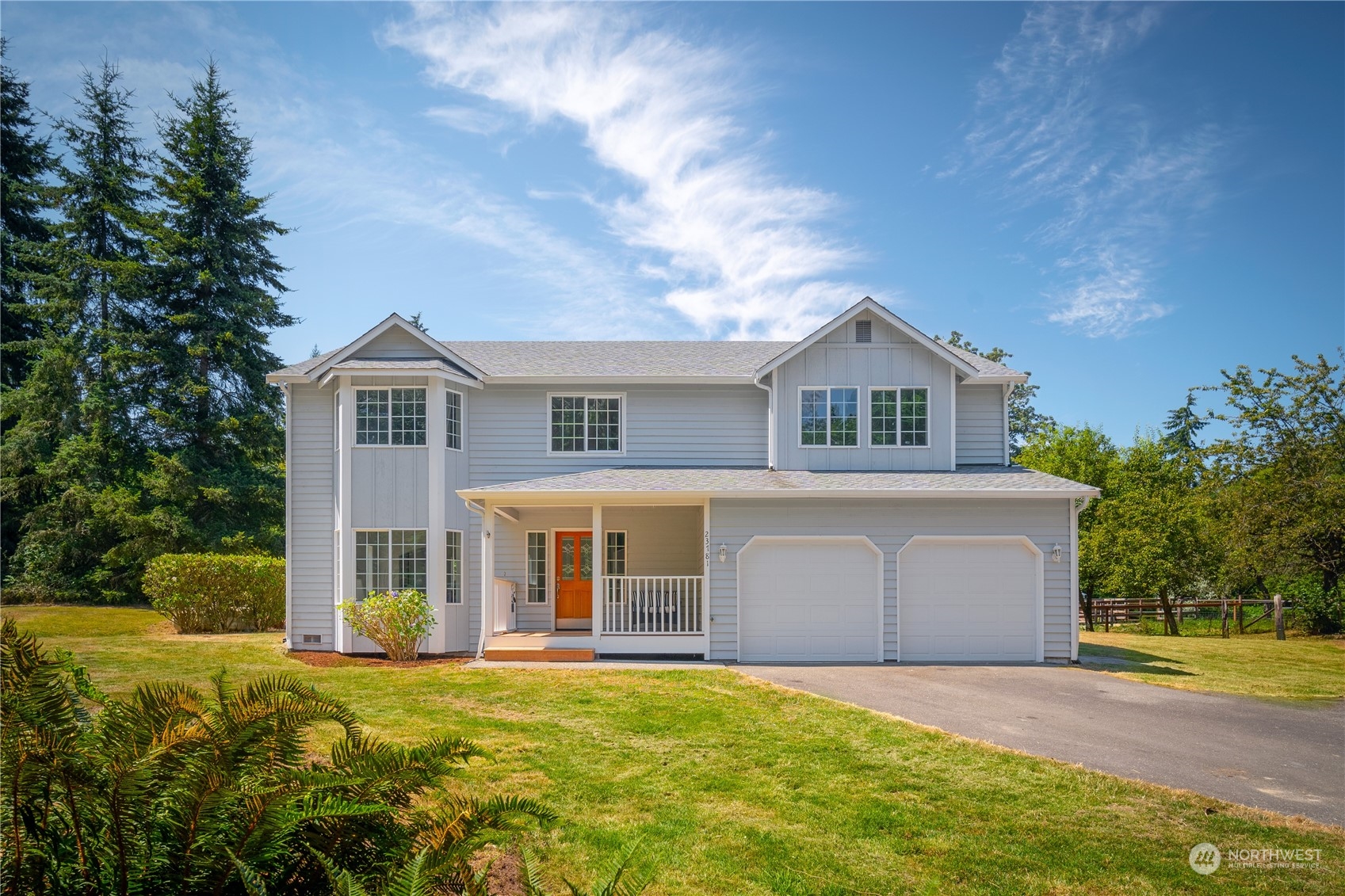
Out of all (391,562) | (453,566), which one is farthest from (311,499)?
(453,566)

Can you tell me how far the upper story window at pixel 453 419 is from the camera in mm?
16969

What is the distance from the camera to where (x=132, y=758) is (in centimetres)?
258

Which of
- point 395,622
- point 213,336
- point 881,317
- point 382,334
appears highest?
point 213,336

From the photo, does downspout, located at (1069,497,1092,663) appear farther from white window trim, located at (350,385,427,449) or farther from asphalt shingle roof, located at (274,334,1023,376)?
white window trim, located at (350,385,427,449)

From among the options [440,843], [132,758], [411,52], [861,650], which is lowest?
[861,650]

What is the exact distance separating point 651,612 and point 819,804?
30.7 ft

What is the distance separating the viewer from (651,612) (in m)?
15.9

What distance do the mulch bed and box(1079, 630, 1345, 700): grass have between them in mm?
11783

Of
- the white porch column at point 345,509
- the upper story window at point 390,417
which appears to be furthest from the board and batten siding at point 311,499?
the upper story window at point 390,417

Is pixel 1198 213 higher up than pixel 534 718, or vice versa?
pixel 1198 213

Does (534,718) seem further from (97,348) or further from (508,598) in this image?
(97,348)

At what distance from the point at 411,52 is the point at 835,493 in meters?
10.2

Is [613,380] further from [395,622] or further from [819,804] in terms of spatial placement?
[819,804]

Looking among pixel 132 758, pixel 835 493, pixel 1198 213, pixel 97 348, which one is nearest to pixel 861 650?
pixel 835 493
